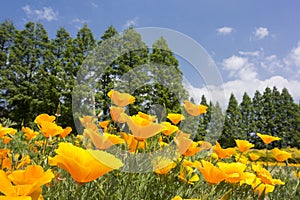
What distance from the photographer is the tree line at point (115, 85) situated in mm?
1678

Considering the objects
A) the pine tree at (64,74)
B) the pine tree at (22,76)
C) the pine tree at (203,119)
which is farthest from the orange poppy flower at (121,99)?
the pine tree at (22,76)

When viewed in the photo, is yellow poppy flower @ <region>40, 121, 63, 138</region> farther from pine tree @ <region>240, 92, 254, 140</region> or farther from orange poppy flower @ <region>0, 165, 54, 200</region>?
pine tree @ <region>240, 92, 254, 140</region>

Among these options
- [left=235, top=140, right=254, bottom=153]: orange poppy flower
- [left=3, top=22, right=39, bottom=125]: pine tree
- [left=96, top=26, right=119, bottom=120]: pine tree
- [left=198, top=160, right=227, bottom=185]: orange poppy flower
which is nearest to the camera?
[left=198, top=160, right=227, bottom=185]: orange poppy flower

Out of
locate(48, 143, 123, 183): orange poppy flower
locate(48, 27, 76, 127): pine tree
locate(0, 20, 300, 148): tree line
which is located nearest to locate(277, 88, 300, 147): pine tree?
locate(0, 20, 300, 148): tree line

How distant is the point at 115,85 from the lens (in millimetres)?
1723

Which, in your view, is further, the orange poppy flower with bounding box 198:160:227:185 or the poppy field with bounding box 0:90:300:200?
the orange poppy flower with bounding box 198:160:227:185

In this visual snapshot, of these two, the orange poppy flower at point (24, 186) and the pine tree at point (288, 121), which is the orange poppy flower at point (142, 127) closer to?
the orange poppy flower at point (24, 186)

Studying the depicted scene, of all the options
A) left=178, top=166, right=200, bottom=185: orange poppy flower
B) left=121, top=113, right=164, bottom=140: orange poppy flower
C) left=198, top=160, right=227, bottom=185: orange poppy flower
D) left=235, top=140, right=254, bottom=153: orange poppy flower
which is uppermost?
left=121, top=113, right=164, bottom=140: orange poppy flower

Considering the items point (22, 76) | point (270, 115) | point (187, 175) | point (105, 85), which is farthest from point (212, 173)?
point (270, 115)

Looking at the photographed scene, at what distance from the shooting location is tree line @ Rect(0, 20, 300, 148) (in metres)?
1.68

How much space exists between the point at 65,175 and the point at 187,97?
80 cm

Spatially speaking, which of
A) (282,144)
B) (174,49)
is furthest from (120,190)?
(282,144)

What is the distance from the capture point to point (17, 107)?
65.2ft

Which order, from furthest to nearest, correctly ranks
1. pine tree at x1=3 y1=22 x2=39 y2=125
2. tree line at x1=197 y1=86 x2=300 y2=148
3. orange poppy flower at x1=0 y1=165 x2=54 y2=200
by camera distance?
1. tree line at x1=197 y1=86 x2=300 y2=148
2. pine tree at x1=3 y1=22 x2=39 y2=125
3. orange poppy flower at x1=0 y1=165 x2=54 y2=200
